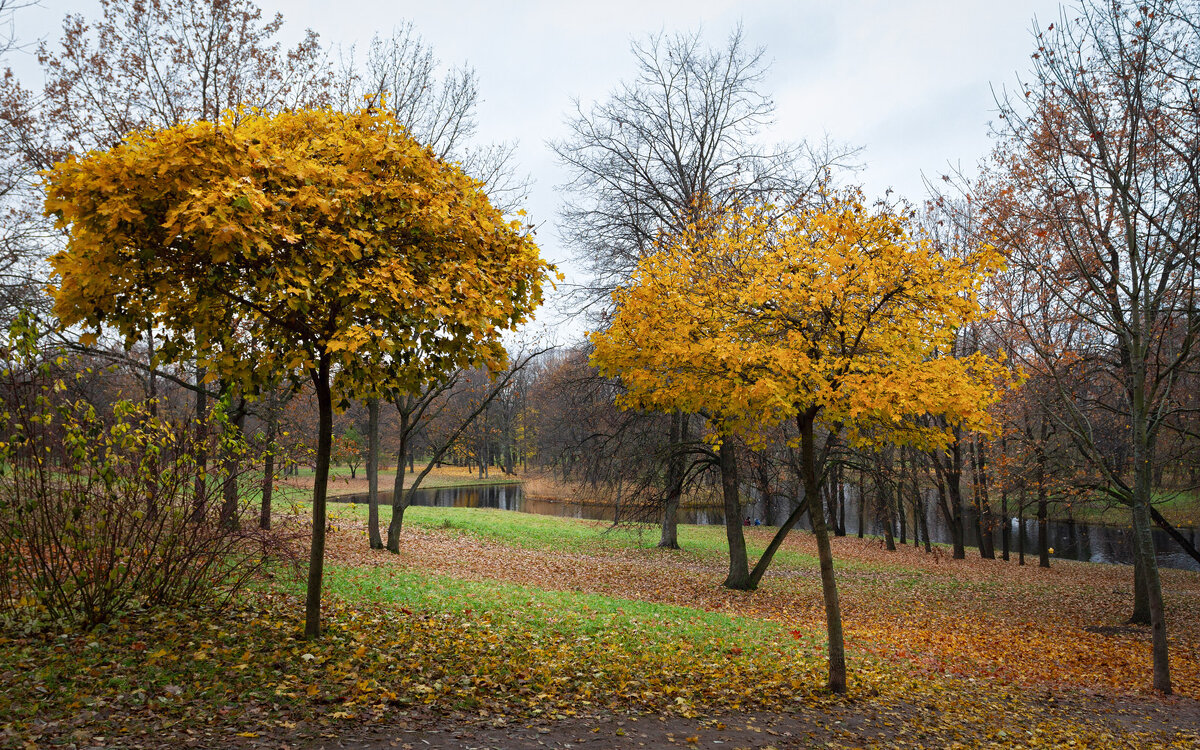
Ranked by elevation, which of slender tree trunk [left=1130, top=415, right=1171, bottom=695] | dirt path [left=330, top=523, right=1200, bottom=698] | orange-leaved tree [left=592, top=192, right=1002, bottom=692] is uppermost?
orange-leaved tree [left=592, top=192, right=1002, bottom=692]

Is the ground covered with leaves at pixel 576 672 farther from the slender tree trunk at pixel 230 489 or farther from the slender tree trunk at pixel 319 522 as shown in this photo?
the slender tree trunk at pixel 230 489

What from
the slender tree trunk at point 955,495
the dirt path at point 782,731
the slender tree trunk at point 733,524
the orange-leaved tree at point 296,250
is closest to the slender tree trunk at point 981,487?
the slender tree trunk at point 955,495

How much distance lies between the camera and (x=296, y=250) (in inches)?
184

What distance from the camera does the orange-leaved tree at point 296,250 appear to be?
430cm

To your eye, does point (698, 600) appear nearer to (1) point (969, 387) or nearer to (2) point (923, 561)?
(1) point (969, 387)

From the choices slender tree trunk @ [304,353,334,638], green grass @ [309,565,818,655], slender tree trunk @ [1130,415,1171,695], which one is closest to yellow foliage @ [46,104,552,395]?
slender tree trunk @ [304,353,334,638]

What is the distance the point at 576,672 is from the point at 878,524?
27046 mm

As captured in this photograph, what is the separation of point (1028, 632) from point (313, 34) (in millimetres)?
16350

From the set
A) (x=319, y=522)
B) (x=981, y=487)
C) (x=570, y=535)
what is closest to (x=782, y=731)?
(x=319, y=522)

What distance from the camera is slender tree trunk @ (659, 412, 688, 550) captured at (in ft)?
46.1

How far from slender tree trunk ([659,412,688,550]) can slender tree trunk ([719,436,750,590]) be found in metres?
1.01

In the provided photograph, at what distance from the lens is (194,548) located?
621cm

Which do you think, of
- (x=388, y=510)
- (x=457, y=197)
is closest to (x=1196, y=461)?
(x=457, y=197)

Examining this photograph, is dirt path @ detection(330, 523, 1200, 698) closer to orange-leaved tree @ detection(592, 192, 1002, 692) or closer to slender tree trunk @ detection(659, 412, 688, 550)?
slender tree trunk @ detection(659, 412, 688, 550)
